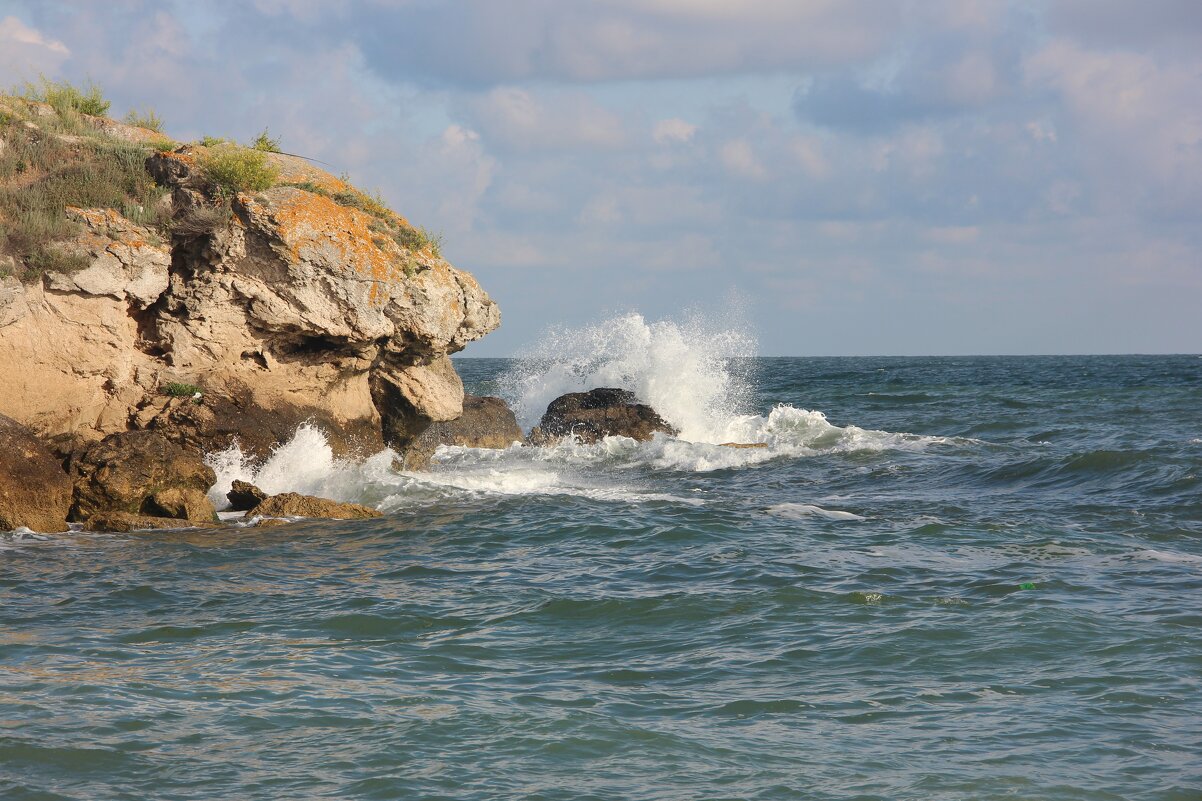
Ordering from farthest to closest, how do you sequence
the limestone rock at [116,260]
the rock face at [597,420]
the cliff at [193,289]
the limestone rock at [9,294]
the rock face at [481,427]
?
the rock face at [597,420], the rock face at [481,427], the limestone rock at [116,260], the cliff at [193,289], the limestone rock at [9,294]

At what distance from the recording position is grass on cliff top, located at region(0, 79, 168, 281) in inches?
508

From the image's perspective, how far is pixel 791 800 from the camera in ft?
16.9

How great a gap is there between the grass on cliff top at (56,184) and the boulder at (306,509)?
11.9 feet

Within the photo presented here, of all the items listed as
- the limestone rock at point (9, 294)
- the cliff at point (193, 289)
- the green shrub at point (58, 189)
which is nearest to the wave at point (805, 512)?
→ the cliff at point (193, 289)

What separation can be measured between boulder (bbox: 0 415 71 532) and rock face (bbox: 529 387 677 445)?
1153 centimetres

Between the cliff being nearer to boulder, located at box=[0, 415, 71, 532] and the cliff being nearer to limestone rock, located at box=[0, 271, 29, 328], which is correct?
limestone rock, located at box=[0, 271, 29, 328]

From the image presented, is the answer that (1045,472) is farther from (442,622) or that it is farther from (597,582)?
(442,622)

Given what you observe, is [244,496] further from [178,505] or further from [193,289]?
[193,289]

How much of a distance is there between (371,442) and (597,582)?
298 inches

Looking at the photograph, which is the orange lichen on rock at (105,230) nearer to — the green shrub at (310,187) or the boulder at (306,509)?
the green shrub at (310,187)

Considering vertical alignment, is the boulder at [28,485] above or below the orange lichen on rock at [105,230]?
below

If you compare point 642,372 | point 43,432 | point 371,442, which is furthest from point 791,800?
point 642,372

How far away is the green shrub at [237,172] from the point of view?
46.9ft

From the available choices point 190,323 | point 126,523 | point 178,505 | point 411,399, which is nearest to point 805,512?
point 411,399
